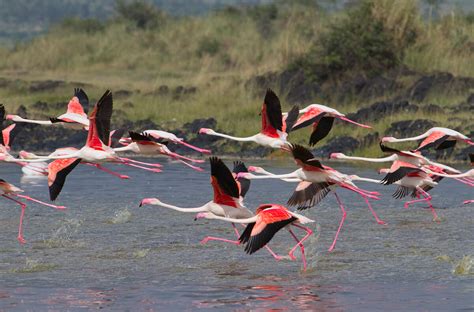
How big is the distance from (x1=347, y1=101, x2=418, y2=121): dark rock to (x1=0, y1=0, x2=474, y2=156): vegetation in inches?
9.8

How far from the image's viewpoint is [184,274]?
10.2 metres

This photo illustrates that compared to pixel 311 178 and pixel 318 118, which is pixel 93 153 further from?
pixel 318 118

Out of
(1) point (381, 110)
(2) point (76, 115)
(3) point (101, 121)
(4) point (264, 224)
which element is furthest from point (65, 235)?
(1) point (381, 110)

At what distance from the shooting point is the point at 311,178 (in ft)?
37.4

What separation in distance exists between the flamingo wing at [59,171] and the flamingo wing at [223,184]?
170 centimetres

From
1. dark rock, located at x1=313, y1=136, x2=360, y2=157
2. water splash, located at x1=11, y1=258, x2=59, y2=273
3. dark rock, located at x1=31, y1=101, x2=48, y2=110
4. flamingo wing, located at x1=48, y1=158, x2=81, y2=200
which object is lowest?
dark rock, located at x1=31, y1=101, x2=48, y2=110

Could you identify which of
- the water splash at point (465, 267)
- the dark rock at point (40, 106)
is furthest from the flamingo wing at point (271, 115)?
the dark rock at point (40, 106)

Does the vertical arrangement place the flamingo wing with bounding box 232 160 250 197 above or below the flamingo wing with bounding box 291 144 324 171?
below

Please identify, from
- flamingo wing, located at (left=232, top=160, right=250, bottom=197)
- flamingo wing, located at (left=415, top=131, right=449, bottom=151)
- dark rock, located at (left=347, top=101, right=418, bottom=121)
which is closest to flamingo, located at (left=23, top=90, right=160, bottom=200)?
flamingo wing, located at (left=232, top=160, right=250, bottom=197)

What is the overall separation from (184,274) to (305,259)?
120 centimetres

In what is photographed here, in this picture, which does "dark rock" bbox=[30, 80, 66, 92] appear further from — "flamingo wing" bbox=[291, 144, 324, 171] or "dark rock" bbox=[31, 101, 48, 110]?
"flamingo wing" bbox=[291, 144, 324, 171]

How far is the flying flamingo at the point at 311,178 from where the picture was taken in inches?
423

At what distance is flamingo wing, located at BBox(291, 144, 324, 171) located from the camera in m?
10.5

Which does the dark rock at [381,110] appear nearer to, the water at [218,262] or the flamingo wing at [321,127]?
the water at [218,262]
